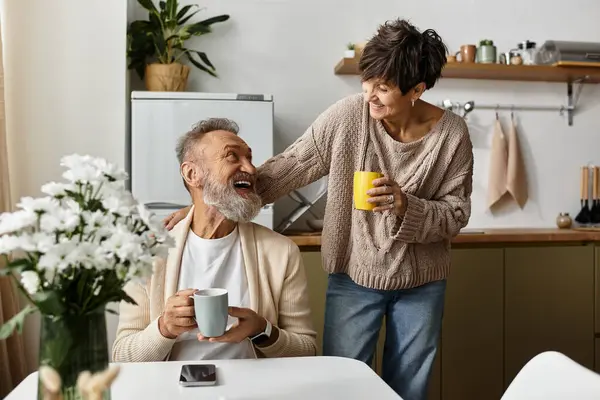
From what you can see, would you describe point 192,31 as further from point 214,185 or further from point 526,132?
point 526,132

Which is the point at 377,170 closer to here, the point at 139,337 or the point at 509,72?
the point at 139,337

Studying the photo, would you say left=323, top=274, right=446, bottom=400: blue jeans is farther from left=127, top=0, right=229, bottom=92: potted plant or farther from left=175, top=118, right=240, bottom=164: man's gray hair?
left=127, top=0, right=229, bottom=92: potted plant

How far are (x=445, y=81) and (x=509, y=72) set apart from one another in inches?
13.6

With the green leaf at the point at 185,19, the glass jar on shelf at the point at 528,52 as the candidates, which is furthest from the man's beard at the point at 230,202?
the glass jar on shelf at the point at 528,52

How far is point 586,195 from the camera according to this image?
144 inches

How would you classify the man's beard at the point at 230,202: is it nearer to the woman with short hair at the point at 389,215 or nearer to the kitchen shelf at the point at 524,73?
the woman with short hair at the point at 389,215

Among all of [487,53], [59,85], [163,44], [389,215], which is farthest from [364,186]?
[487,53]

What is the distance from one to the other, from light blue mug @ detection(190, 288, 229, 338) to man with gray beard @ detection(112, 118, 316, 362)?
22 centimetres

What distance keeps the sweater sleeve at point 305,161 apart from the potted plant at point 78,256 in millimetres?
941

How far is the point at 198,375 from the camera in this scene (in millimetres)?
1202

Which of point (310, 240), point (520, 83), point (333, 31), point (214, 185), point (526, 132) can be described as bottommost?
point (310, 240)

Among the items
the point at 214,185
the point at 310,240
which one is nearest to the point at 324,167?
the point at 214,185

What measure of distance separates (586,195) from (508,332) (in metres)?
1.11

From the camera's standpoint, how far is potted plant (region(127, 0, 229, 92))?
301cm
